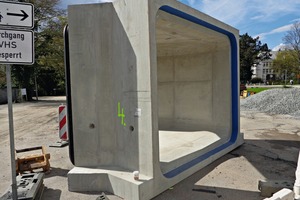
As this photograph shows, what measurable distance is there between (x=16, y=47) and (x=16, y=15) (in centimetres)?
42

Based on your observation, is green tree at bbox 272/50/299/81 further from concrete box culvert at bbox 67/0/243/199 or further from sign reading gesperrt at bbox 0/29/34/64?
sign reading gesperrt at bbox 0/29/34/64

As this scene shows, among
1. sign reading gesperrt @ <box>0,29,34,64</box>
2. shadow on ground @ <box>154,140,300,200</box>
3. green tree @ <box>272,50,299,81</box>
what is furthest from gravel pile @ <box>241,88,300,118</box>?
green tree @ <box>272,50,299,81</box>

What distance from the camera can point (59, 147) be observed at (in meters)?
6.58

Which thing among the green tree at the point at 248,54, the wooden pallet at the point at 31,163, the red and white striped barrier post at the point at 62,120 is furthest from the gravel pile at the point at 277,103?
the green tree at the point at 248,54

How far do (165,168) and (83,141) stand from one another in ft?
5.14

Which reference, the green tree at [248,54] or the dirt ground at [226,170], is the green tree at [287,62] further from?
the dirt ground at [226,170]

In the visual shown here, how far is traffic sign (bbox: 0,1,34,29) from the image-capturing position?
285cm

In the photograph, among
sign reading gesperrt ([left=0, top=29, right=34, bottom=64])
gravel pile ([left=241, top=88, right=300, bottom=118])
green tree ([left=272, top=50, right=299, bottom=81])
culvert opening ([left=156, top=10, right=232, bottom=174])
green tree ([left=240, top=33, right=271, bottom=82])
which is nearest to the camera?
sign reading gesperrt ([left=0, top=29, right=34, bottom=64])

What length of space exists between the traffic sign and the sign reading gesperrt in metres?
0.10

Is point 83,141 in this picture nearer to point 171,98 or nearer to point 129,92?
point 129,92

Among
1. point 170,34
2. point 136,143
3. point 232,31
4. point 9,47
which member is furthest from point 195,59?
point 9,47

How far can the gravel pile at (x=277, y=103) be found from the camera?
44.0 ft

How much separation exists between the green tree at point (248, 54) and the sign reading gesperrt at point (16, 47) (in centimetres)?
6014

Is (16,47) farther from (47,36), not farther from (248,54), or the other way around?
(248,54)
